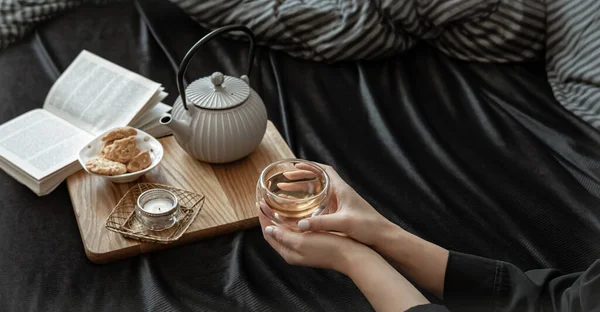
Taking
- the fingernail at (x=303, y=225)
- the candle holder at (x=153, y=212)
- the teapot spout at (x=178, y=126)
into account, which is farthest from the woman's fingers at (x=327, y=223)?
the teapot spout at (x=178, y=126)

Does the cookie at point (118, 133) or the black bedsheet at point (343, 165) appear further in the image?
the cookie at point (118, 133)

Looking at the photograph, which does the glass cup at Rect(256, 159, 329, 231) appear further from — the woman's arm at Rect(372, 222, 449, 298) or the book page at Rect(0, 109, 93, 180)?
the book page at Rect(0, 109, 93, 180)

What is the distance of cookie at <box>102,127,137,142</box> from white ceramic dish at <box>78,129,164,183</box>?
0.03 ft

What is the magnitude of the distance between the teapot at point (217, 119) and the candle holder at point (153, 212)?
0.09 m

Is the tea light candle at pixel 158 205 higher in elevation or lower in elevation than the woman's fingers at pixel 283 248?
lower

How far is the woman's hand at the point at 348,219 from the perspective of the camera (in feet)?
2.84

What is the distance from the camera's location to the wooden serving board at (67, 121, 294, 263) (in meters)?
1.00

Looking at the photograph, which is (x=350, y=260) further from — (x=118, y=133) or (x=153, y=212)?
(x=118, y=133)

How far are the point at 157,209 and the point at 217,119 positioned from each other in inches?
7.6

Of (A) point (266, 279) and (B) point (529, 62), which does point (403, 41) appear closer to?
(B) point (529, 62)

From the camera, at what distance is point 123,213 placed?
105 centimetres

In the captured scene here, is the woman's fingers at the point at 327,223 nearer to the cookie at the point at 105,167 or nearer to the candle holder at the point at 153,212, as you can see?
the candle holder at the point at 153,212

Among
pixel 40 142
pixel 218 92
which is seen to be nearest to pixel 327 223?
pixel 218 92

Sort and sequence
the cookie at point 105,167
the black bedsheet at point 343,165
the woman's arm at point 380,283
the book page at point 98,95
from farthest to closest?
the book page at point 98,95 → the cookie at point 105,167 → the black bedsheet at point 343,165 → the woman's arm at point 380,283
